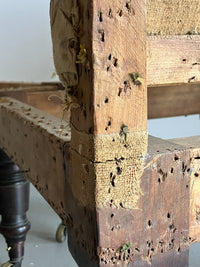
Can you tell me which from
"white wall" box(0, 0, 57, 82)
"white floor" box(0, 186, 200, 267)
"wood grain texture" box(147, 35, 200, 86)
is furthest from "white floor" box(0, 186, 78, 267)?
"wood grain texture" box(147, 35, 200, 86)

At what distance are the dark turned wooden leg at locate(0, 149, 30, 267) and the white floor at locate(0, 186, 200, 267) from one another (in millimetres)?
104

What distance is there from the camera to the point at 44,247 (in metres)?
1.32

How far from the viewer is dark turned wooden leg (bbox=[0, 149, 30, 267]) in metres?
1.09

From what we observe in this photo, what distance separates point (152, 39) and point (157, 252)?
0.23 meters

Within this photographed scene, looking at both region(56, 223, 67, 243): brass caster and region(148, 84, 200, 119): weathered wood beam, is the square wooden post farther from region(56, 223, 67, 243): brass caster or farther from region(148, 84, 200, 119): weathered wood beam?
region(56, 223, 67, 243): brass caster

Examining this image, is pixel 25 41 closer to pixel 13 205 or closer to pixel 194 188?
pixel 13 205

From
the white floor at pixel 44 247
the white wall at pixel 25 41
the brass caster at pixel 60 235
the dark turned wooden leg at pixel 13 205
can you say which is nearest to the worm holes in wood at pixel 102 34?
the dark turned wooden leg at pixel 13 205

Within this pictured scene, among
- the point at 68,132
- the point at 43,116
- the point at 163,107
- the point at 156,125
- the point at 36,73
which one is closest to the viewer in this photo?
the point at 68,132

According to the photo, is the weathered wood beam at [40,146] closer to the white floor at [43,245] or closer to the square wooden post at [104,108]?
the square wooden post at [104,108]

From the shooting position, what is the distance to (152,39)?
407 mm

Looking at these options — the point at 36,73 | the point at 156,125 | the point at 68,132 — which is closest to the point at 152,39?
the point at 68,132

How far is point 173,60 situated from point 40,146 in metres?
0.25

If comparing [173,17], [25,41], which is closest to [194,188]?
[173,17]

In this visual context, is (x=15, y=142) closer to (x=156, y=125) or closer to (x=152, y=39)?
(x=152, y=39)
